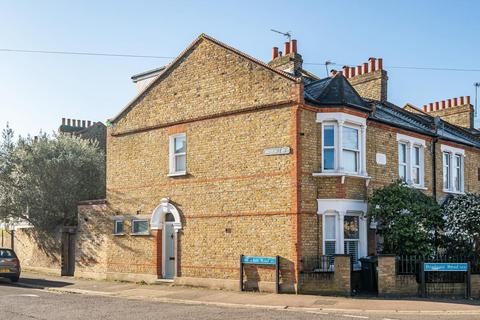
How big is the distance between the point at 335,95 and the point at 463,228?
6358 millimetres

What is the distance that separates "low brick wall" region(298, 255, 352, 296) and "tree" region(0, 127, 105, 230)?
45.6 feet

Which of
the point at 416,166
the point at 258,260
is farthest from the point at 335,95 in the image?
the point at 258,260

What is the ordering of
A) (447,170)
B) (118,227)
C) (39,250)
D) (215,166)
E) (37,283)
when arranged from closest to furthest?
(215,166)
(37,283)
(118,227)
(447,170)
(39,250)

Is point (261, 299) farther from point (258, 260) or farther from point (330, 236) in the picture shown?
point (330, 236)

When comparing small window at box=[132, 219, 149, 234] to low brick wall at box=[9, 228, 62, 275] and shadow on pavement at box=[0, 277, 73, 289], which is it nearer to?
shadow on pavement at box=[0, 277, 73, 289]

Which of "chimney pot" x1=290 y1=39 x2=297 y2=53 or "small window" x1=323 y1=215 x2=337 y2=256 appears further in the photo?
"chimney pot" x1=290 y1=39 x2=297 y2=53

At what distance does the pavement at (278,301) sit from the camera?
14.7 m

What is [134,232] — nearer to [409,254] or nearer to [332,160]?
[332,160]

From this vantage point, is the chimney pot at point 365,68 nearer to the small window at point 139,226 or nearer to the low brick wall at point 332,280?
the small window at point 139,226

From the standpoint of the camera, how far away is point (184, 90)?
22.0 meters

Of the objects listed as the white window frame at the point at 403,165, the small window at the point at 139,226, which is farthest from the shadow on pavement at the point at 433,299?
the small window at the point at 139,226

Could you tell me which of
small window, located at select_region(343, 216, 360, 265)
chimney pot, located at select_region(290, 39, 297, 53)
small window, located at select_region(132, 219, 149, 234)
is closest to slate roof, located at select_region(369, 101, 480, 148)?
small window, located at select_region(343, 216, 360, 265)

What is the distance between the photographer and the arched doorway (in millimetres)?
22141

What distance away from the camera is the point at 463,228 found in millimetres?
19688
